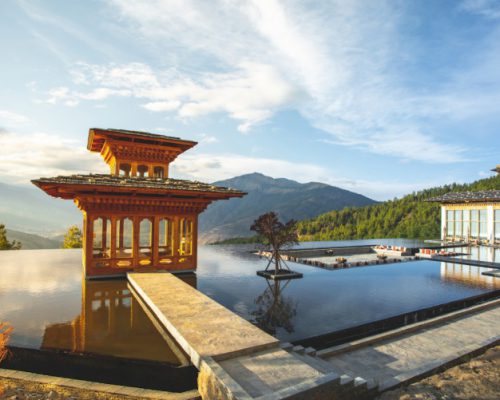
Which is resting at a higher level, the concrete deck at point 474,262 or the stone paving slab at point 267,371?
the stone paving slab at point 267,371

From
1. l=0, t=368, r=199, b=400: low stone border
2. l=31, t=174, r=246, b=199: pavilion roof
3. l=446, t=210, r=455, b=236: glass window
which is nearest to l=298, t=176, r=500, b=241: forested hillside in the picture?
l=446, t=210, r=455, b=236: glass window

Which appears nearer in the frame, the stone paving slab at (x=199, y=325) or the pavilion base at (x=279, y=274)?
the stone paving slab at (x=199, y=325)

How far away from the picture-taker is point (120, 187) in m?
10.2

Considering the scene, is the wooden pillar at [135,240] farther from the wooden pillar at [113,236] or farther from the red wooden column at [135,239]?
the wooden pillar at [113,236]

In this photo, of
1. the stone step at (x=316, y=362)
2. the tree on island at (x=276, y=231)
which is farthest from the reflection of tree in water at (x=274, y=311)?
the tree on island at (x=276, y=231)

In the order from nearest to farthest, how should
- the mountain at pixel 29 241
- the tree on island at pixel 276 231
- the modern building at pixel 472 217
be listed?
the tree on island at pixel 276 231 < the modern building at pixel 472 217 < the mountain at pixel 29 241

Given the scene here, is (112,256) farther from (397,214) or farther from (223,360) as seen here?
(397,214)

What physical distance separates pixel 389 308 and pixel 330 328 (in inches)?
95.6

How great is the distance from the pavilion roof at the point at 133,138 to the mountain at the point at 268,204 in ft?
338

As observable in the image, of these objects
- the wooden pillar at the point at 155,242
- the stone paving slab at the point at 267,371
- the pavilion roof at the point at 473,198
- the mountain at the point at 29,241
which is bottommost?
the mountain at the point at 29,241

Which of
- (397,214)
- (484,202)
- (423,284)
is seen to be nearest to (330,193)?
(397,214)

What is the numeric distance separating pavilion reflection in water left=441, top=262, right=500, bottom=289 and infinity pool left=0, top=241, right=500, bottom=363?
0.04m

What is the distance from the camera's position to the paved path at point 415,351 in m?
5.11

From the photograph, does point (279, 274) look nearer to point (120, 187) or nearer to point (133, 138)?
point (120, 187)
